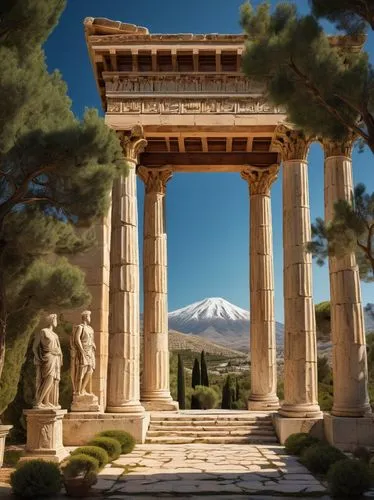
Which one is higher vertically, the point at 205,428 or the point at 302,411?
the point at 302,411

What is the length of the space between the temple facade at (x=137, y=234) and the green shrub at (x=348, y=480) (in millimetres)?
9438

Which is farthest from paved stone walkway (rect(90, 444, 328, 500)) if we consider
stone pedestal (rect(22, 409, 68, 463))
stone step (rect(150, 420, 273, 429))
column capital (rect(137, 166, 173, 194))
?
column capital (rect(137, 166, 173, 194))

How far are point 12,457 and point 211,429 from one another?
9456 millimetres

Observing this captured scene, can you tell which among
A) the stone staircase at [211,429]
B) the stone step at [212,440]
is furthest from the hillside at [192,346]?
the stone step at [212,440]

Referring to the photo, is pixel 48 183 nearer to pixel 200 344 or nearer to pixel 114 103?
pixel 114 103

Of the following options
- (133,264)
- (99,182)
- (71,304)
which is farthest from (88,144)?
(133,264)

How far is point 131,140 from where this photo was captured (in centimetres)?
2952

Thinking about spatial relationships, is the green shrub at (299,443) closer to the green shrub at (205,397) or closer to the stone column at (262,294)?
the stone column at (262,294)

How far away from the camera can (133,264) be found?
94.4 ft

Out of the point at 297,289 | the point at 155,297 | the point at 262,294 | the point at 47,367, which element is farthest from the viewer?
the point at 262,294

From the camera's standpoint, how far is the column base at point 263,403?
1292 inches

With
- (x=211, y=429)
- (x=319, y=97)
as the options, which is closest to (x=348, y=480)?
(x=319, y=97)

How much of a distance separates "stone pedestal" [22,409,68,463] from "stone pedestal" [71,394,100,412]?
4796 mm

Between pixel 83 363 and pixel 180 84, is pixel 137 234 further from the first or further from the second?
pixel 180 84
